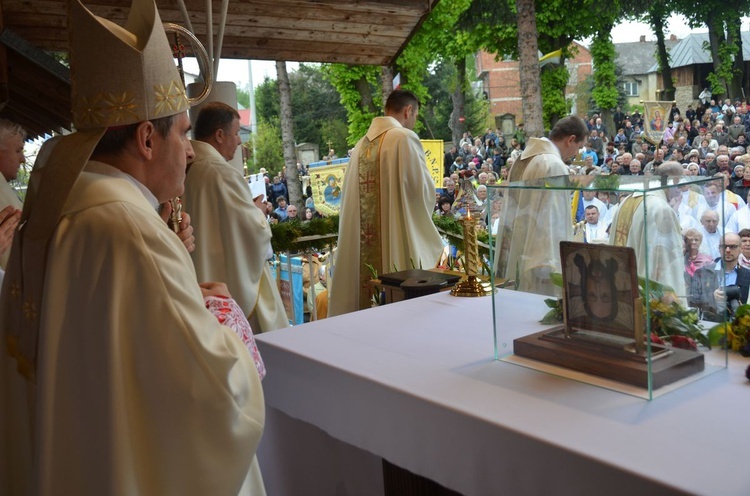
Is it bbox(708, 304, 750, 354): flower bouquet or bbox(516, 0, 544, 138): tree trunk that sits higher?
bbox(516, 0, 544, 138): tree trunk

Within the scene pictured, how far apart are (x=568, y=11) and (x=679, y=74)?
6.85 m

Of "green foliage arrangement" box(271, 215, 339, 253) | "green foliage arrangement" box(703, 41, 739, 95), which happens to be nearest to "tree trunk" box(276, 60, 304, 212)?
"green foliage arrangement" box(271, 215, 339, 253)

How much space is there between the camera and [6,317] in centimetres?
181

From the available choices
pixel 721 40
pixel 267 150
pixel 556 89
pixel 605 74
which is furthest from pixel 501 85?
pixel 556 89

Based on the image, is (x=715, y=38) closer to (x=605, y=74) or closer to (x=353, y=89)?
(x=605, y=74)

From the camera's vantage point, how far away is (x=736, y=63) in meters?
20.4

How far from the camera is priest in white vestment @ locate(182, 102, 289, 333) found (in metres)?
3.77

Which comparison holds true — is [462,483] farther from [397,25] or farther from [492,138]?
[492,138]

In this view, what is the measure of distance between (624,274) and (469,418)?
47 cm

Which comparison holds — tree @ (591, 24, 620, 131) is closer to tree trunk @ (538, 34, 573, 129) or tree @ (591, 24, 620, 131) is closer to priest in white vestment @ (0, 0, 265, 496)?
tree trunk @ (538, 34, 573, 129)

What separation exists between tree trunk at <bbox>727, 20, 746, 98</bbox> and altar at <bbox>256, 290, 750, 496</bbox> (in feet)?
66.5

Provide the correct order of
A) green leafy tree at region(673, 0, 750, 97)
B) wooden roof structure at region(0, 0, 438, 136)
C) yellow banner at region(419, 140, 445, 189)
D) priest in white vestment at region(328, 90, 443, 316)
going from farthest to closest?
green leafy tree at region(673, 0, 750, 97) → yellow banner at region(419, 140, 445, 189) → priest in white vestment at region(328, 90, 443, 316) → wooden roof structure at region(0, 0, 438, 136)

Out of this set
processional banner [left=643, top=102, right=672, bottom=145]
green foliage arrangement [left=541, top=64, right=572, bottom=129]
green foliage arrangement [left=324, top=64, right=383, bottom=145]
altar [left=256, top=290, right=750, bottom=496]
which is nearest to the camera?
altar [left=256, top=290, right=750, bottom=496]

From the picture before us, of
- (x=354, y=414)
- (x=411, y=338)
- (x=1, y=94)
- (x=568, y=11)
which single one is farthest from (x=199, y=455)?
(x=568, y=11)
